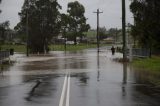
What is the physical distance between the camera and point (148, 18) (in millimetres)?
31500

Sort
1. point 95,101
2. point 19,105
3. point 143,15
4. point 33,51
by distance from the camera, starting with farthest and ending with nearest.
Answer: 1. point 33,51
2. point 143,15
3. point 95,101
4. point 19,105

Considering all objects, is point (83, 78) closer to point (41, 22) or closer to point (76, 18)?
point (41, 22)

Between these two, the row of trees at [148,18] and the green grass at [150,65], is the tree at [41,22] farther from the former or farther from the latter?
the row of trees at [148,18]

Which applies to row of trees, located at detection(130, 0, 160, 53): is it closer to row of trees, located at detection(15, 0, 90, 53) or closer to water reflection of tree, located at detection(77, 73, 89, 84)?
water reflection of tree, located at detection(77, 73, 89, 84)

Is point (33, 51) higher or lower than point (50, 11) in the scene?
lower

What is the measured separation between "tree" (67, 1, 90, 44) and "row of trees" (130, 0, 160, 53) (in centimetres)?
12472

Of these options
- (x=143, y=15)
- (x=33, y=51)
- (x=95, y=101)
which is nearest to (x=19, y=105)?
(x=95, y=101)

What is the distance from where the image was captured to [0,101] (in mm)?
16438

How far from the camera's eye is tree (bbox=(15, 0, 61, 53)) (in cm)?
9812

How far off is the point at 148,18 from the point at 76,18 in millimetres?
128813

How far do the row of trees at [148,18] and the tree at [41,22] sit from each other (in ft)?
213

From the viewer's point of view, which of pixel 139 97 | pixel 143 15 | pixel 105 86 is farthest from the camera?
pixel 143 15

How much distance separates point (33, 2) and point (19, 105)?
86.2m

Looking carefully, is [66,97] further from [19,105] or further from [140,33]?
[140,33]
